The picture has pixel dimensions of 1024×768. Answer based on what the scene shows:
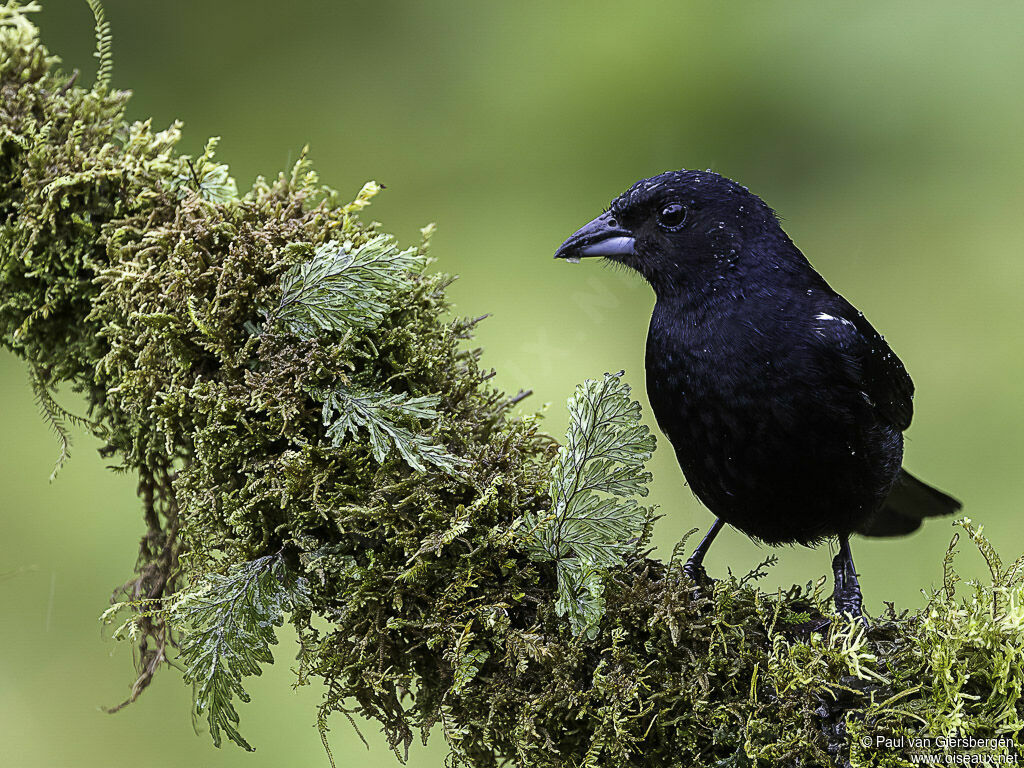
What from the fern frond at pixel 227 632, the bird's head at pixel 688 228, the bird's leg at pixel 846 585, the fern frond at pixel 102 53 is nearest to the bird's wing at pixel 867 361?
the bird's head at pixel 688 228

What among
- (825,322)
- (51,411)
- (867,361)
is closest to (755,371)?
(825,322)

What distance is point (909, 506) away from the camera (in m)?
2.61

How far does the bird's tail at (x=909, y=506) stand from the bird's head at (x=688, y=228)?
934 mm

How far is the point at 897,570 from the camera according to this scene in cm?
462

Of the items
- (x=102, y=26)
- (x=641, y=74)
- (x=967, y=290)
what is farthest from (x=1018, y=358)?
(x=102, y=26)

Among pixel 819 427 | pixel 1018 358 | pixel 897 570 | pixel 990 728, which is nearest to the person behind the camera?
pixel 990 728

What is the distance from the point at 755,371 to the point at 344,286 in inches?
35.5

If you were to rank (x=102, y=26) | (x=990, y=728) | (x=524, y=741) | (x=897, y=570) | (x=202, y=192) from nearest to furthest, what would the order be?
(x=990, y=728) → (x=524, y=741) → (x=202, y=192) → (x=102, y=26) → (x=897, y=570)

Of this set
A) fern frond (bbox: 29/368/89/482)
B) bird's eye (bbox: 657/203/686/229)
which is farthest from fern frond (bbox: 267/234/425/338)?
fern frond (bbox: 29/368/89/482)

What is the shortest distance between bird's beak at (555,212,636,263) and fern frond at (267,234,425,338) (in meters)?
0.58

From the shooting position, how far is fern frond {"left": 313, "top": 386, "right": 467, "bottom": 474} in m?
1.66

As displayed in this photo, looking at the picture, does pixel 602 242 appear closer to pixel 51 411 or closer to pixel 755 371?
pixel 755 371

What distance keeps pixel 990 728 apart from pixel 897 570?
3.53 metres

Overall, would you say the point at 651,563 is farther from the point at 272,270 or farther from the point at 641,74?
the point at 641,74
